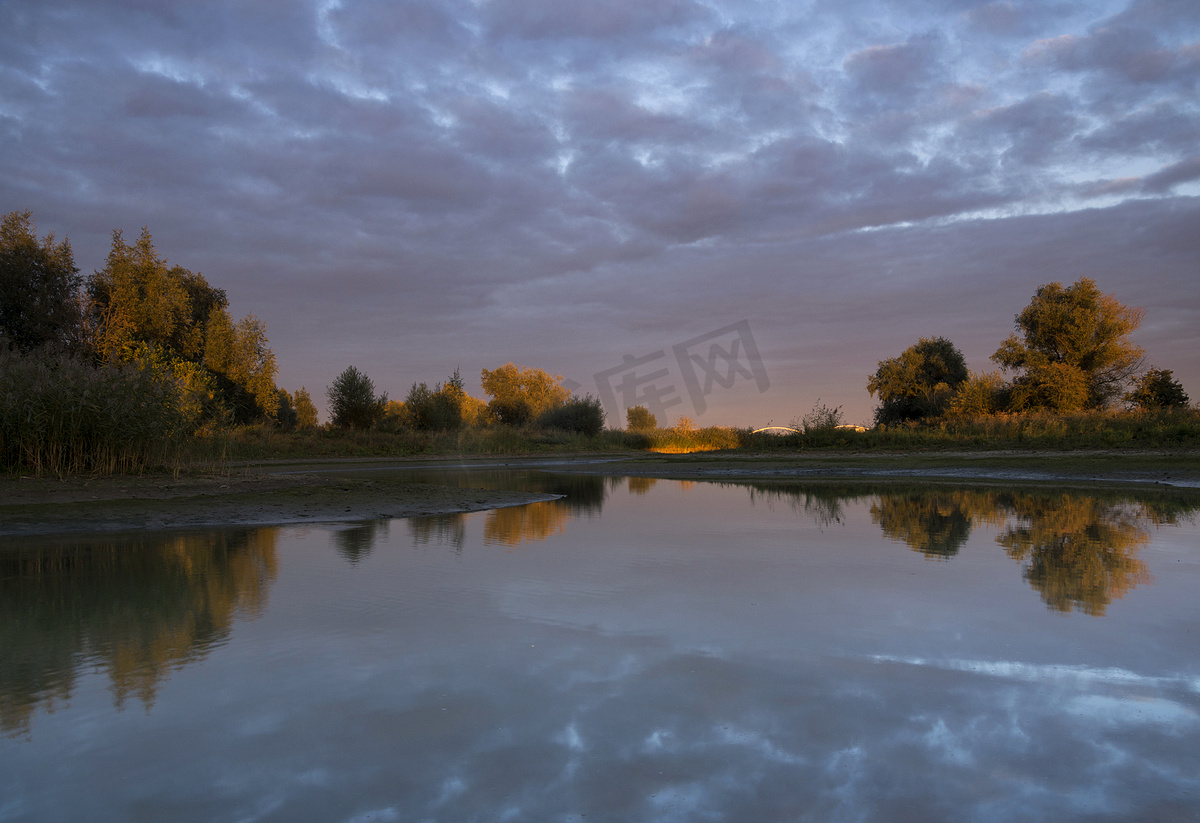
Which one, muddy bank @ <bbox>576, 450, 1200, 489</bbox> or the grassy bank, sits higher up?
the grassy bank

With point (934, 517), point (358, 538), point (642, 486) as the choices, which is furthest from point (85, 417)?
point (934, 517)

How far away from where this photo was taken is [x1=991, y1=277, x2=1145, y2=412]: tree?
113ft

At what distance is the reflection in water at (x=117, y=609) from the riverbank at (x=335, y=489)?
2080mm

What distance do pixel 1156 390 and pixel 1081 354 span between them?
353cm

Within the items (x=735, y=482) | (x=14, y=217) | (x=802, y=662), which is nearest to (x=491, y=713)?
(x=802, y=662)

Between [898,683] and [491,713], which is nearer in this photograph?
[491,713]

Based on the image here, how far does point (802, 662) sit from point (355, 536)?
6.50 metres

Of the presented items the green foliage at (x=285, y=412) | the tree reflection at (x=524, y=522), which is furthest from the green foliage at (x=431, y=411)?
the tree reflection at (x=524, y=522)

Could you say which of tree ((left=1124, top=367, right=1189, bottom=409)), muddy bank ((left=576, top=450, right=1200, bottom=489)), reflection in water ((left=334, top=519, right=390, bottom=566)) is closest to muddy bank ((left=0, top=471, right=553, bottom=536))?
reflection in water ((left=334, top=519, right=390, bottom=566))

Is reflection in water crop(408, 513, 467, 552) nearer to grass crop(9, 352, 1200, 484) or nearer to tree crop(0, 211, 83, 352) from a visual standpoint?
grass crop(9, 352, 1200, 484)

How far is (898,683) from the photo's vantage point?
3.37 meters

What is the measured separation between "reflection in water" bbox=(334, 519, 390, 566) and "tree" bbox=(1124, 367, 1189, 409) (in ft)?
121

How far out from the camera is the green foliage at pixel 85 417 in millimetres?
11398

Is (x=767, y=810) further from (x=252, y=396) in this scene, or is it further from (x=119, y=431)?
(x=252, y=396)
